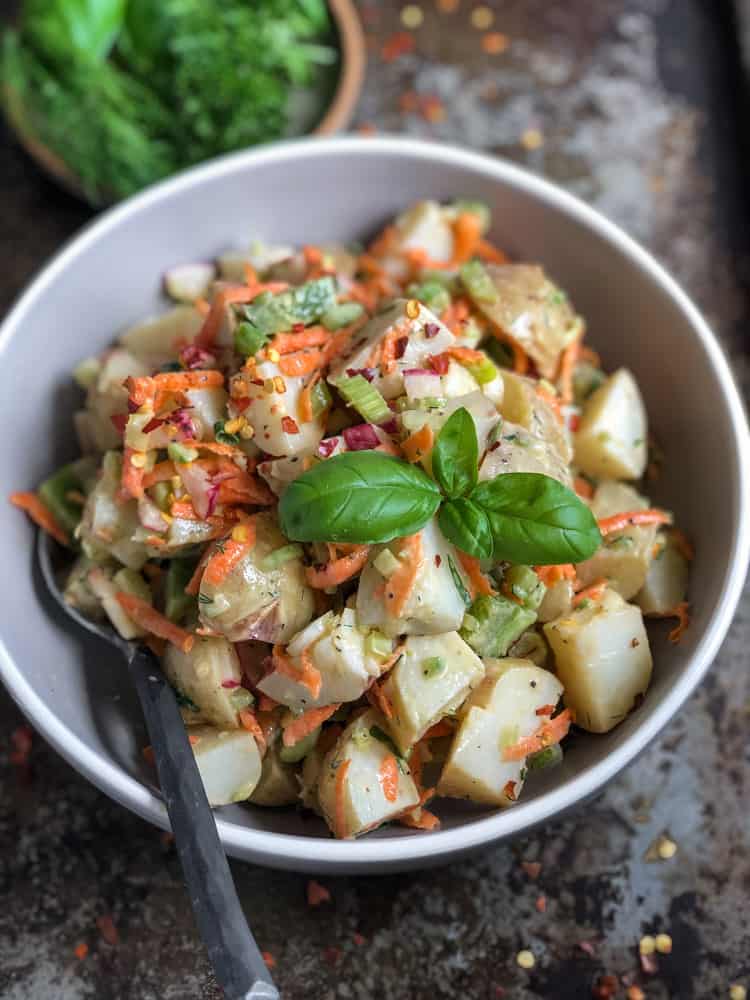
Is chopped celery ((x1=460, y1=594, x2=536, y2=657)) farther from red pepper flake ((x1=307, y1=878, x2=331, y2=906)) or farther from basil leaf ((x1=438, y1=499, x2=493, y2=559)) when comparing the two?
red pepper flake ((x1=307, y1=878, x2=331, y2=906))

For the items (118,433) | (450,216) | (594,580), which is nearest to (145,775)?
(118,433)

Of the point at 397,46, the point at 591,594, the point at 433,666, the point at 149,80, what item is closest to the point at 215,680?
the point at 433,666

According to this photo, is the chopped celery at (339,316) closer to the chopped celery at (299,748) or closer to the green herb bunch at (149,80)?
the chopped celery at (299,748)

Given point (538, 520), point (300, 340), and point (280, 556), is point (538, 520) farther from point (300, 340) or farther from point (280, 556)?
point (300, 340)

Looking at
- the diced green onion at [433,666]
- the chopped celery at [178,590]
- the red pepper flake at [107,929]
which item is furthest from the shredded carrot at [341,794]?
the red pepper flake at [107,929]

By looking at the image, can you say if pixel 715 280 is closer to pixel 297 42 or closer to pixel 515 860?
pixel 297 42

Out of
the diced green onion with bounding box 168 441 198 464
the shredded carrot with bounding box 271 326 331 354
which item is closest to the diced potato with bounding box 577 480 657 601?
the shredded carrot with bounding box 271 326 331 354
